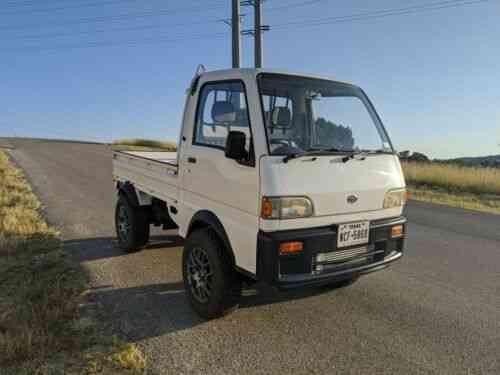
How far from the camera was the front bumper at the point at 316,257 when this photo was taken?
9.34 ft

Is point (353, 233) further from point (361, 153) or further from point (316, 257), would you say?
point (361, 153)

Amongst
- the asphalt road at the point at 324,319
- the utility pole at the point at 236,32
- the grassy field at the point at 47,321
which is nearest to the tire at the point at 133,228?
the asphalt road at the point at 324,319

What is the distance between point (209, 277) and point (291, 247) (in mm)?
971

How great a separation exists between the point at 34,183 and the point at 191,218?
30.2 feet

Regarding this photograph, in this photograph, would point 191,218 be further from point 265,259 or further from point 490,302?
point 490,302

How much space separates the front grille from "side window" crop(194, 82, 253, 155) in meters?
1.11

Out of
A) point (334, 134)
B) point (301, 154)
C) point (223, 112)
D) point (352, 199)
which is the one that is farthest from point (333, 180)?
point (223, 112)

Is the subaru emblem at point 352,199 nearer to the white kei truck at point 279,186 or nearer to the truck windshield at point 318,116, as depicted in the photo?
the white kei truck at point 279,186

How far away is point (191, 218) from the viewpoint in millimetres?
3732

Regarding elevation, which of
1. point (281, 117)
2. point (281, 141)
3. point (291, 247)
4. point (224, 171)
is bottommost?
point (291, 247)

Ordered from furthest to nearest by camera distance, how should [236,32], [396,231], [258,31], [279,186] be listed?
1. [258,31]
2. [236,32]
3. [396,231]
4. [279,186]

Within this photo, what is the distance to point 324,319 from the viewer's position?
3.47 meters

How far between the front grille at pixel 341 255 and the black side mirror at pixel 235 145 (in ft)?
3.45

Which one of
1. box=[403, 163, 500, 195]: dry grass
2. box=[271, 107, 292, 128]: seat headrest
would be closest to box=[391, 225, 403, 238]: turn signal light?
box=[271, 107, 292, 128]: seat headrest
